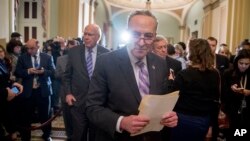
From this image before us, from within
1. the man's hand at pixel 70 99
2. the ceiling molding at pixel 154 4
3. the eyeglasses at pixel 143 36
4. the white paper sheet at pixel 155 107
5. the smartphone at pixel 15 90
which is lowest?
the man's hand at pixel 70 99

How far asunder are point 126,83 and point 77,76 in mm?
2171

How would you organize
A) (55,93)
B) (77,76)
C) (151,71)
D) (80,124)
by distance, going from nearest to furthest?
(151,71), (80,124), (77,76), (55,93)

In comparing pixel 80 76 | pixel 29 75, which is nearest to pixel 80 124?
pixel 80 76

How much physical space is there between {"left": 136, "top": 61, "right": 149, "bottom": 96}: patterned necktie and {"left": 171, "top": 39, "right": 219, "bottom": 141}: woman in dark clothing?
4.90ft

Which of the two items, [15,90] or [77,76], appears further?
[77,76]

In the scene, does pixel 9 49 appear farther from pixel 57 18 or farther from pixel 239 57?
pixel 57 18

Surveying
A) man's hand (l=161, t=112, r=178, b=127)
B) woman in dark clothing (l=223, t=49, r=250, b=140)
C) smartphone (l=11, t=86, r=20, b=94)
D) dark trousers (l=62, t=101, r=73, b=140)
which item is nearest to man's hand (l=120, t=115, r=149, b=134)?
man's hand (l=161, t=112, r=178, b=127)

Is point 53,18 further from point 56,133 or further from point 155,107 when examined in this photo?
point 155,107

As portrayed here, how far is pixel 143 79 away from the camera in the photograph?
208 cm

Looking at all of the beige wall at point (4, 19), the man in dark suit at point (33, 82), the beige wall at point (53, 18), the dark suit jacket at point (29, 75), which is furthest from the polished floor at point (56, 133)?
the beige wall at point (53, 18)

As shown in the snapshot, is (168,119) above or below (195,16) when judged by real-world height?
below

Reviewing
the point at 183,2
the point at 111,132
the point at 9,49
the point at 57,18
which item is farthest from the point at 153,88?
the point at 183,2

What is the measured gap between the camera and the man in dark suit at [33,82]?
17.3ft

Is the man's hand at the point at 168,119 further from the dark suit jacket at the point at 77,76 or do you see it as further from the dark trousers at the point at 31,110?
the dark trousers at the point at 31,110
